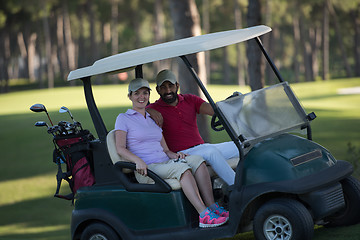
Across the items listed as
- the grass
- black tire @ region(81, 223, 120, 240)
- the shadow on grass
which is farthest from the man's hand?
the shadow on grass

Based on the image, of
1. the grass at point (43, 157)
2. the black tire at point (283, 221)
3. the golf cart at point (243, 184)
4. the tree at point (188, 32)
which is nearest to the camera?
the black tire at point (283, 221)

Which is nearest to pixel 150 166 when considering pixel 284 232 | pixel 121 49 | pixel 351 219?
pixel 284 232

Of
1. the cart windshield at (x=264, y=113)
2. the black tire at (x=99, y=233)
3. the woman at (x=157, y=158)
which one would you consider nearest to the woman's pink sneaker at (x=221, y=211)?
the woman at (x=157, y=158)

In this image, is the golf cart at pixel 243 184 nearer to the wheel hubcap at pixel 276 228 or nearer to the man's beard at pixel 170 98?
the wheel hubcap at pixel 276 228

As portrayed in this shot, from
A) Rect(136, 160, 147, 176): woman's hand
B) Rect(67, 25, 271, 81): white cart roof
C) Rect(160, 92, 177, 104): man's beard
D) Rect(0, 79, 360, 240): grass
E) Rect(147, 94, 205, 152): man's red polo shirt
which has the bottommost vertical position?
Rect(0, 79, 360, 240): grass

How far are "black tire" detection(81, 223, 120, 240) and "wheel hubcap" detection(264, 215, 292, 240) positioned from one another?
1295mm

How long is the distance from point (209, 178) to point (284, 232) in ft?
2.45

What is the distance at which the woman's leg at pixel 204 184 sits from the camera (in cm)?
423

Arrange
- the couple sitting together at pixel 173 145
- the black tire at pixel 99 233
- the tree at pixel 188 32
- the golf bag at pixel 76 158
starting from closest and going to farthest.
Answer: the couple sitting together at pixel 173 145, the black tire at pixel 99 233, the golf bag at pixel 76 158, the tree at pixel 188 32

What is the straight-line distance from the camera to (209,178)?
14.1 ft

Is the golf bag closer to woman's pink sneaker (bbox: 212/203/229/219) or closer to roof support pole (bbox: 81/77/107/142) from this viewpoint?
roof support pole (bbox: 81/77/107/142)

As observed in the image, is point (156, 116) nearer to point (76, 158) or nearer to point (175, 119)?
point (175, 119)

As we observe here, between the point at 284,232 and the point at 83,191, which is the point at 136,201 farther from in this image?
the point at 284,232

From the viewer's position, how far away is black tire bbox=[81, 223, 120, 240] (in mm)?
4480
